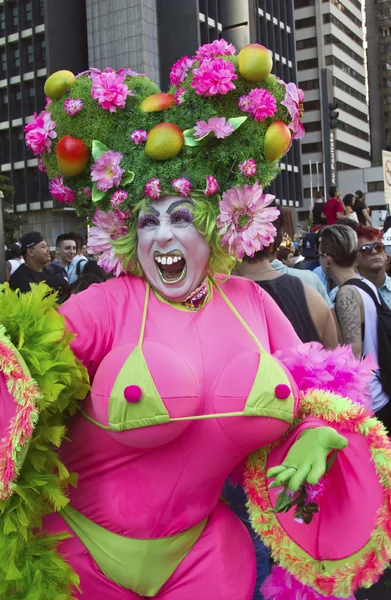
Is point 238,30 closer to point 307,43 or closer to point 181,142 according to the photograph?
point 181,142

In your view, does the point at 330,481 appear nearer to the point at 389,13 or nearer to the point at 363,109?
the point at 363,109

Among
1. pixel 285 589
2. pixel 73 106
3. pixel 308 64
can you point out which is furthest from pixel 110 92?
pixel 308 64

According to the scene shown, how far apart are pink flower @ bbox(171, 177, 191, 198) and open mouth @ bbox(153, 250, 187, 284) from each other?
0.19m

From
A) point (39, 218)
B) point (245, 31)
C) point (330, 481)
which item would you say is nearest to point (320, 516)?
point (330, 481)

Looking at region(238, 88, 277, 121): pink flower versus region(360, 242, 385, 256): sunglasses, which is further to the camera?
region(360, 242, 385, 256): sunglasses

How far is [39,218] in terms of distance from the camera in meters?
33.4

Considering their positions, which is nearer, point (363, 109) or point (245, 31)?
point (245, 31)

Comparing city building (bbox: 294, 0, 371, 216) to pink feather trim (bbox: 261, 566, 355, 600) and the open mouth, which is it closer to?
the open mouth

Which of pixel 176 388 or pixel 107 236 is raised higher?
pixel 107 236

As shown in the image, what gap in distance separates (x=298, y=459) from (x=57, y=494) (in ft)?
2.17

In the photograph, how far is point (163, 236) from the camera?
2053 mm

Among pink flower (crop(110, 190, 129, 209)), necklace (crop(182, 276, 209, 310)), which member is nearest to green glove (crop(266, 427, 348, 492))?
necklace (crop(182, 276, 209, 310))

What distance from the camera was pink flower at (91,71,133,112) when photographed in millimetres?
2117

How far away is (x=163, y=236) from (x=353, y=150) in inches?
2503
